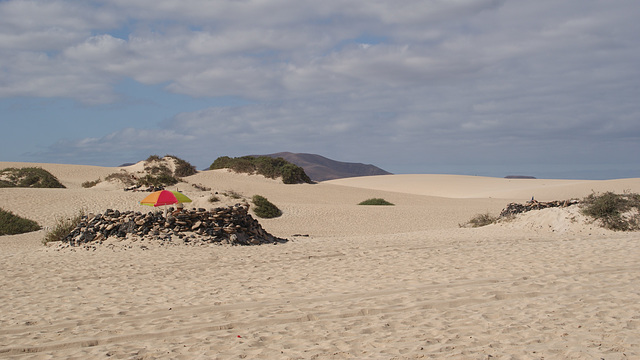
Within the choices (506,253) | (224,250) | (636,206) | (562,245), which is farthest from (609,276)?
(636,206)

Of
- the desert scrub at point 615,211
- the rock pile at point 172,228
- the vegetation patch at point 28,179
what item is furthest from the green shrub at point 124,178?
the desert scrub at point 615,211

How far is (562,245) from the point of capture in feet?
44.6

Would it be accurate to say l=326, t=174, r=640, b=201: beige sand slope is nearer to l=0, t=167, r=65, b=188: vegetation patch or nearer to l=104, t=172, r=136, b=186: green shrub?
l=104, t=172, r=136, b=186: green shrub

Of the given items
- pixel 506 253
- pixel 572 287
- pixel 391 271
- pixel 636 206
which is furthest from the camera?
pixel 636 206

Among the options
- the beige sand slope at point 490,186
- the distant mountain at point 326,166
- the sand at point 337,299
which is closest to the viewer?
the sand at point 337,299

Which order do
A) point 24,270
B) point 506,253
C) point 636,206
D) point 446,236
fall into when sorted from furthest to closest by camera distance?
point 636,206
point 446,236
point 506,253
point 24,270

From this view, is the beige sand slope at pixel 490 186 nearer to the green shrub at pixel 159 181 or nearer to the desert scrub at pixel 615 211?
the desert scrub at pixel 615 211

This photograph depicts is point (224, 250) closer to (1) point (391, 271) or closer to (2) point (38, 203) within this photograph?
(1) point (391, 271)

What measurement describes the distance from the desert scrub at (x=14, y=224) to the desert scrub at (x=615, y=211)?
21307 mm

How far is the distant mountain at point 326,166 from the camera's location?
12261cm

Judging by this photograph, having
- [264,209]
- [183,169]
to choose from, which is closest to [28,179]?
[183,169]

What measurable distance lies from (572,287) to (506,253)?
4.22 m

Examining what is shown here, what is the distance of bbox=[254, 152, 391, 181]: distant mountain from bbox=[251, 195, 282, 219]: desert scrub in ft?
295

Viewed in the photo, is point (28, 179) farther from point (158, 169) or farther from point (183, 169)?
point (183, 169)
